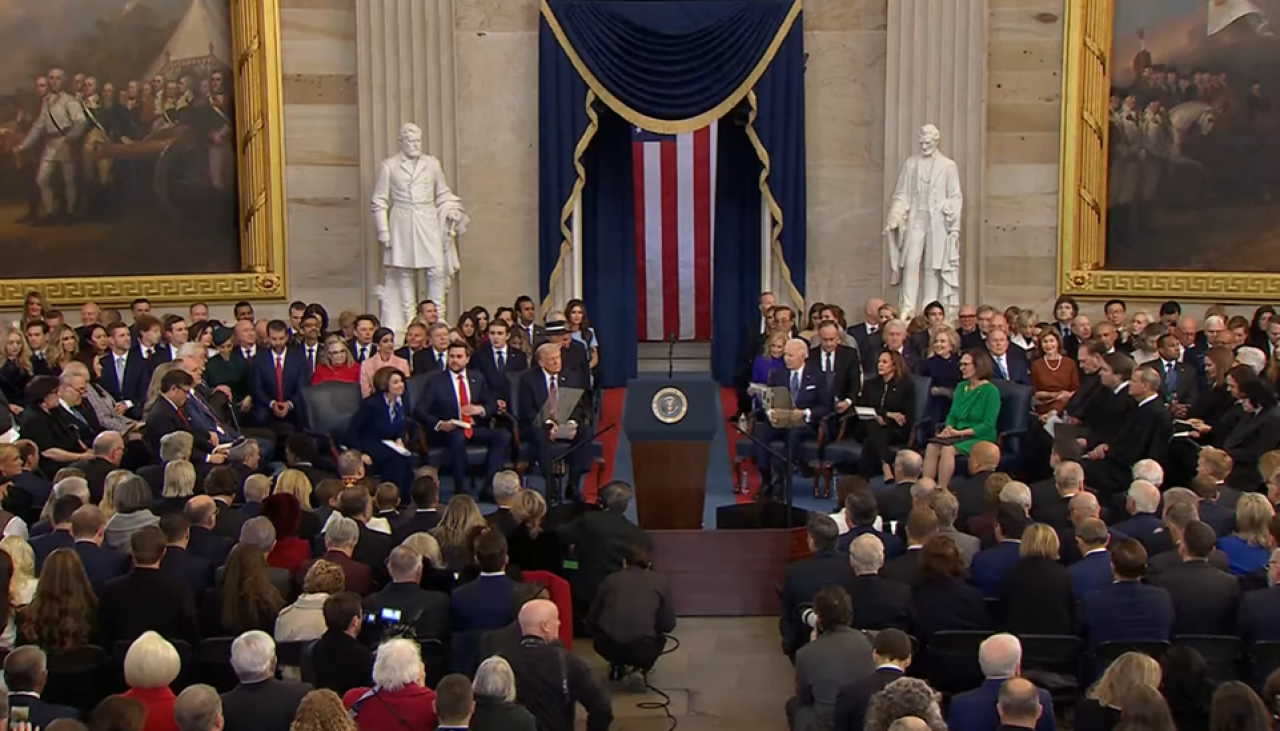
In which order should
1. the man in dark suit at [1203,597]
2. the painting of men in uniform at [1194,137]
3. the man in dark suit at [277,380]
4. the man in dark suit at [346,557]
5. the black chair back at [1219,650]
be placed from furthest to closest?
the painting of men in uniform at [1194,137] → the man in dark suit at [277,380] → the man in dark suit at [346,557] → the man in dark suit at [1203,597] → the black chair back at [1219,650]

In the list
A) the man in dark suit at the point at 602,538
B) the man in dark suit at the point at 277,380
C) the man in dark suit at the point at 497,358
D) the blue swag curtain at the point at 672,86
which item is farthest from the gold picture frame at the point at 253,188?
the man in dark suit at the point at 602,538

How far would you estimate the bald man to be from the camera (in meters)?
7.08

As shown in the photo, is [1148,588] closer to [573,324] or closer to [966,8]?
[573,324]

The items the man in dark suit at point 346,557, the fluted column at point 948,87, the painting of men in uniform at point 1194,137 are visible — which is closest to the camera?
the man in dark suit at point 346,557

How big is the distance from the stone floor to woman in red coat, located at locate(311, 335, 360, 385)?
376 cm

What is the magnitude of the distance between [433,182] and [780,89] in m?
3.65

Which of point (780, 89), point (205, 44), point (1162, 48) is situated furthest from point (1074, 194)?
point (205, 44)

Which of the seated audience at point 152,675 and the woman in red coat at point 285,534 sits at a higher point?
the woman in red coat at point 285,534

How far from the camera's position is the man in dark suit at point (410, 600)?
779 cm

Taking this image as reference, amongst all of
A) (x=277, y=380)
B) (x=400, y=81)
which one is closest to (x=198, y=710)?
(x=277, y=380)

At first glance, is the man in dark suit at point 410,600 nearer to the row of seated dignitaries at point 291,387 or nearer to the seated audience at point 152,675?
the seated audience at point 152,675

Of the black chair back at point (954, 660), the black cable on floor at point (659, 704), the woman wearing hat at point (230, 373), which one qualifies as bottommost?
the black cable on floor at point (659, 704)

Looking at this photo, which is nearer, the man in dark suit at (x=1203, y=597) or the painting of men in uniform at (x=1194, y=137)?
the man in dark suit at (x=1203, y=597)

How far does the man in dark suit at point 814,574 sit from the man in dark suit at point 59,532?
3.81 m
